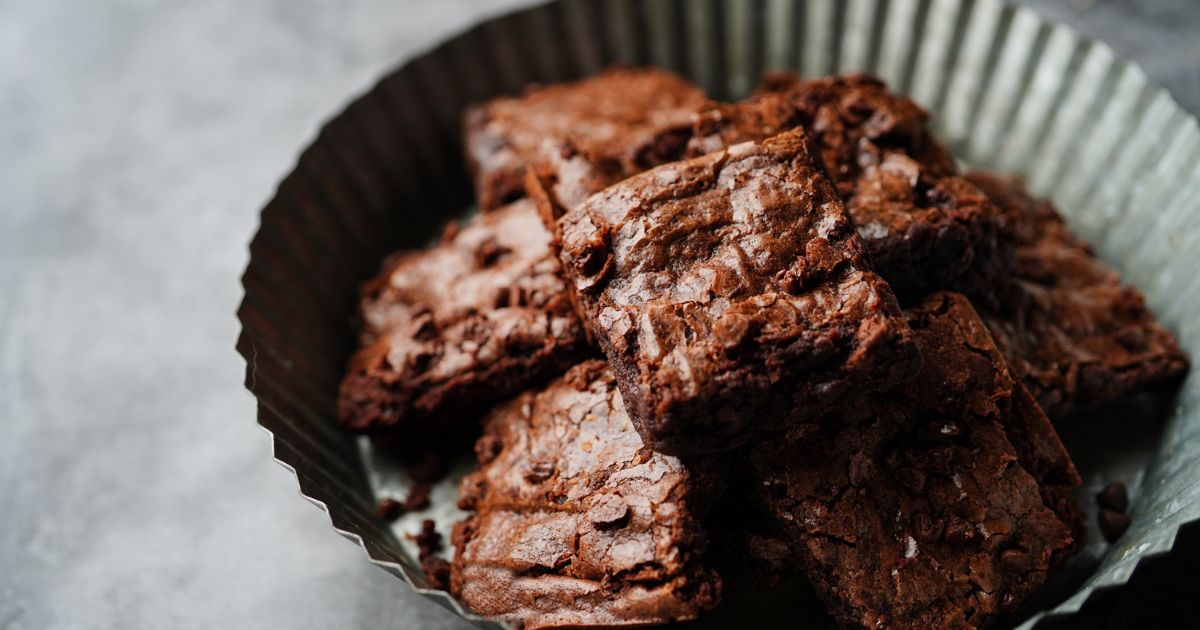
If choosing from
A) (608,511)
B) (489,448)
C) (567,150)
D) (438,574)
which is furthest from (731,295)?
(438,574)

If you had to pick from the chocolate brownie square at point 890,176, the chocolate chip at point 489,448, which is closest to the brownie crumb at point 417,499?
the chocolate chip at point 489,448

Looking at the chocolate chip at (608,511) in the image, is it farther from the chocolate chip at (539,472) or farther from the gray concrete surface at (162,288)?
the gray concrete surface at (162,288)

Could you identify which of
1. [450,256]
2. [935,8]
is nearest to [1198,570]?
[935,8]

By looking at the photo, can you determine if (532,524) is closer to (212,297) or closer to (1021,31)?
(212,297)

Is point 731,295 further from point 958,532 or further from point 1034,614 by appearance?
point 1034,614

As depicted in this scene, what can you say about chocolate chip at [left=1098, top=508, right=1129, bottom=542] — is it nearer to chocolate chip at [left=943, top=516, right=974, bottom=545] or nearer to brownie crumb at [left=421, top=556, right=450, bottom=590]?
chocolate chip at [left=943, top=516, right=974, bottom=545]

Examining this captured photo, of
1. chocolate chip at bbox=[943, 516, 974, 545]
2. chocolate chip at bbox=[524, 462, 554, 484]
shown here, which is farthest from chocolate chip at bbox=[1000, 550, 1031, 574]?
chocolate chip at bbox=[524, 462, 554, 484]
